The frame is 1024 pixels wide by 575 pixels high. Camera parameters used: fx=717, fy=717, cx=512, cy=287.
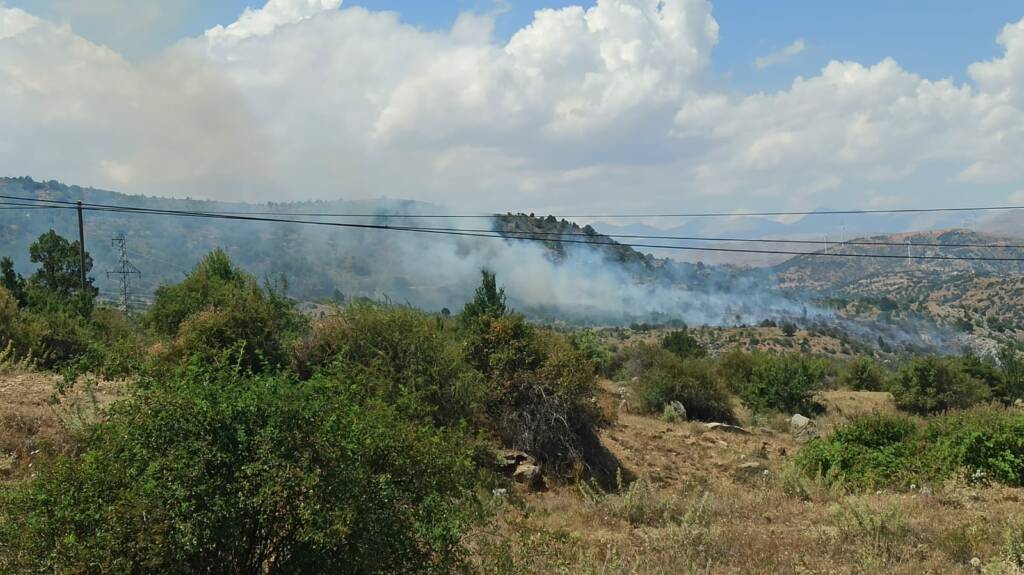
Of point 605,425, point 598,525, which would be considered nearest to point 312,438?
point 598,525

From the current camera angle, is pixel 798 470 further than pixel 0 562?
Yes

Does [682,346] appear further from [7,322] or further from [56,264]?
[56,264]

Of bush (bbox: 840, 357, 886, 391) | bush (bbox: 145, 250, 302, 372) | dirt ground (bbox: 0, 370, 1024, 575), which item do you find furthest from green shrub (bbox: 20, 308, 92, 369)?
bush (bbox: 840, 357, 886, 391)

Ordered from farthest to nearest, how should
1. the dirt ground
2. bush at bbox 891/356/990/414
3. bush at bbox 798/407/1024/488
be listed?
1. bush at bbox 891/356/990/414
2. bush at bbox 798/407/1024/488
3. the dirt ground

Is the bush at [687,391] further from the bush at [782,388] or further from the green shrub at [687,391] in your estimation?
the bush at [782,388]

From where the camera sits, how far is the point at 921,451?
663 inches

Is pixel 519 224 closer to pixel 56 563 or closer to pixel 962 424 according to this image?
pixel 962 424

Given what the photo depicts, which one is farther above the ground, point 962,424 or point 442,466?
point 442,466

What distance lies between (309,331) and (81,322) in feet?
41.7

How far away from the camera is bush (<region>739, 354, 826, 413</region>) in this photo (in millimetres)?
35812

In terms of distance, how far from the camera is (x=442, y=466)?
7.89 m

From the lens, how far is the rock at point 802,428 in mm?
28775

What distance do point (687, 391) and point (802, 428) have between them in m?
4.97

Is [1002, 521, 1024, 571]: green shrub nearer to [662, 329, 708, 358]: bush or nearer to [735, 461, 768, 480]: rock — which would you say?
[735, 461, 768, 480]: rock
